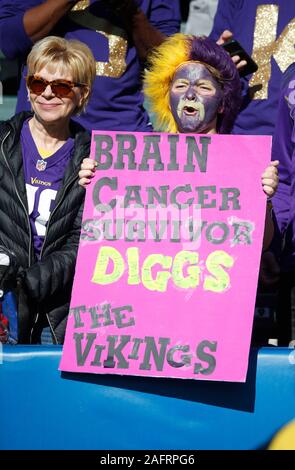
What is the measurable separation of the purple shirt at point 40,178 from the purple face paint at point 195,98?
422mm

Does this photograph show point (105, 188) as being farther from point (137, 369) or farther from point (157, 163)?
point (137, 369)

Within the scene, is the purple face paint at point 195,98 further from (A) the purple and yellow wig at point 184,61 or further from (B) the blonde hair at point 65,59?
(B) the blonde hair at point 65,59

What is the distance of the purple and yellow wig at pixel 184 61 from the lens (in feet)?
12.1

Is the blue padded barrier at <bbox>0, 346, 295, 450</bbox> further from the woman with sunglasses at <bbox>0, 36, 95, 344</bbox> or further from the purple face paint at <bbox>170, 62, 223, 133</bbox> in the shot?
the purple face paint at <bbox>170, 62, 223, 133</bbox>

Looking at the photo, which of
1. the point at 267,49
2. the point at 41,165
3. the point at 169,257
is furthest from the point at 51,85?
the point at 267,49

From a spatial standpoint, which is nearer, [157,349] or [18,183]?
→ [157,349]

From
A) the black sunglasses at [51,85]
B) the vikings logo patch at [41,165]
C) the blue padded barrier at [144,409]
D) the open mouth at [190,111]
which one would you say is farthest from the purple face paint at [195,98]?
the blue padded barrier at [144,409]

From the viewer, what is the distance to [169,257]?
3025 mm

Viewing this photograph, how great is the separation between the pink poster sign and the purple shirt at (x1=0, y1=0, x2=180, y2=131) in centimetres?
124

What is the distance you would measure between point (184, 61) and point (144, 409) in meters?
1.43

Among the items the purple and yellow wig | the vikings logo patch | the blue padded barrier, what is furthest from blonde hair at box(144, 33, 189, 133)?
the blue padded barrier

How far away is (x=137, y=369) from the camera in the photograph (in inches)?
115
